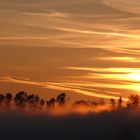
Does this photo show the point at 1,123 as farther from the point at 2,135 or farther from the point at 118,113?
the point at 118,113

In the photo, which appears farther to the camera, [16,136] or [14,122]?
[14,122]

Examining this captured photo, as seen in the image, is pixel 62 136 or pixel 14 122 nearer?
pixel 62 136

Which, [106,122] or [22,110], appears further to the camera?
[22,110]

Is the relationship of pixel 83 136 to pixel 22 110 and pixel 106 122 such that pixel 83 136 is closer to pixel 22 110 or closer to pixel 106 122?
pixel 106 122

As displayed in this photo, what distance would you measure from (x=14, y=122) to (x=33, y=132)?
281 inches

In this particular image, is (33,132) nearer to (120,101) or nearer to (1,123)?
(1,123)

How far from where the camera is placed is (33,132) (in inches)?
6590

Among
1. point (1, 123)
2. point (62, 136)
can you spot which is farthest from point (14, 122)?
point (62, 136)

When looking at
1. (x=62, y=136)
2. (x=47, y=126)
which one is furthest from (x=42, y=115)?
(x=62, y=136)

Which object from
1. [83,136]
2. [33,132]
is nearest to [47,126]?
[33,132]

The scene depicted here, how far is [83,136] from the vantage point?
516 ft

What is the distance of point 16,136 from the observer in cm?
16088

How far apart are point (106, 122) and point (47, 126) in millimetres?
14565

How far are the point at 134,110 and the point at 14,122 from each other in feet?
76.5
